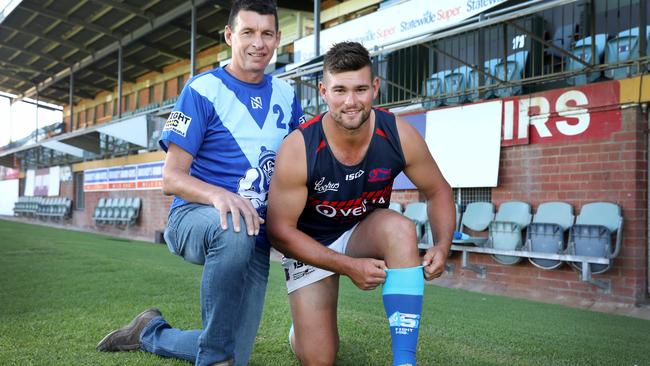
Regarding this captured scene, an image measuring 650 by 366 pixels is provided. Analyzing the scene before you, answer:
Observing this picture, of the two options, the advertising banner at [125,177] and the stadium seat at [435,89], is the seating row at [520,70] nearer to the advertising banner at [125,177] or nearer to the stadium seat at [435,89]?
the stadium seat at [435,89]

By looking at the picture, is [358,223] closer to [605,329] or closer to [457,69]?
[605,329]

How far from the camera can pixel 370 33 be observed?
11.7m

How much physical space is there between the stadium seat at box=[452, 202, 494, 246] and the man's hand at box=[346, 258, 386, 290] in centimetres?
582

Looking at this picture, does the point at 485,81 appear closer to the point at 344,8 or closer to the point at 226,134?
the point at 226,134

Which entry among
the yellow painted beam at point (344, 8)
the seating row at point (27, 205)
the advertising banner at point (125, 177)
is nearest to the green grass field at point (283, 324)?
the yellow painted beam at point (344, 8)

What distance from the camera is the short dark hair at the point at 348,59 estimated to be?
2.34 meters

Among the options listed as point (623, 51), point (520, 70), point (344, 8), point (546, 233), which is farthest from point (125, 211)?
point (623, 51)

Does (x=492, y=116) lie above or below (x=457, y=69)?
below

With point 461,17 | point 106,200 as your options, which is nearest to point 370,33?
point 461,17

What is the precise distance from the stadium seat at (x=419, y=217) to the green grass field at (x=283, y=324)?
189 centimetres

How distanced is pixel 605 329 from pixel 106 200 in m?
19.4

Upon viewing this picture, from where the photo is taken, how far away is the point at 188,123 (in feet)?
7.69

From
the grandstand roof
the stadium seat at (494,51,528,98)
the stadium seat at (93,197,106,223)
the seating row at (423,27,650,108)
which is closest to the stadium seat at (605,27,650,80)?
→ the seating row at (423,27,650,108)

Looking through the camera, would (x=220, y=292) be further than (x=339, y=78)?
No
